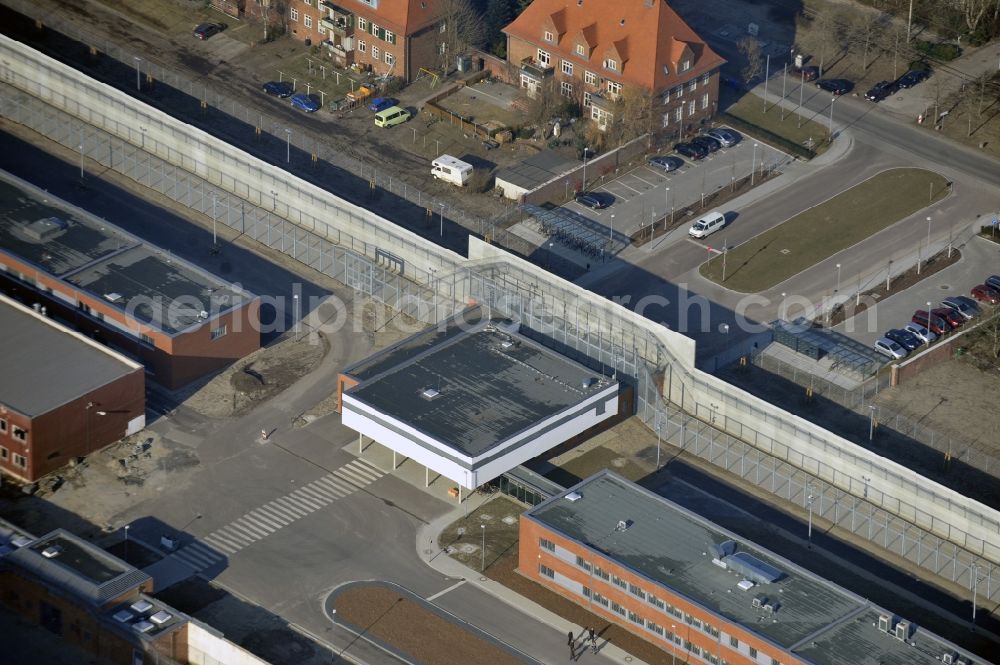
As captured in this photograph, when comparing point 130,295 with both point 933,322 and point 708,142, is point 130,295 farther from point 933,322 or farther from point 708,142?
point 933,322

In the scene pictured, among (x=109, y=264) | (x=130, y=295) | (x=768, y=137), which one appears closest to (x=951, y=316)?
(x=768, y=137)

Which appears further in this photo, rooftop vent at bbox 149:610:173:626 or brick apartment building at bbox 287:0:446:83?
brick apartment building at bbox 287:0:446:83

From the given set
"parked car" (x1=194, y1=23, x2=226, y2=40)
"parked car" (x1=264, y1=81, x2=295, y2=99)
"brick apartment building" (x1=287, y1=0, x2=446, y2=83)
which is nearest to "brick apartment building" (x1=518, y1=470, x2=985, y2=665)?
"brick apartment building" (x1=287, y1=0, x2=446, y2=83)

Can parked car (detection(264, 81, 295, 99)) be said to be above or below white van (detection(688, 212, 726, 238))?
above

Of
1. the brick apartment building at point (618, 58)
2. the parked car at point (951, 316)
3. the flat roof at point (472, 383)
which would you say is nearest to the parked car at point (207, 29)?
the brick apartment building at point (618, 58)

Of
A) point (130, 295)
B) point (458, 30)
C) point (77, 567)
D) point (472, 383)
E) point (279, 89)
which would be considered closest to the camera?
point (77, 567)

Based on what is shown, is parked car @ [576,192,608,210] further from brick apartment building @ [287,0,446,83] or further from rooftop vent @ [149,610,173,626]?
rooftop vent @ [149,610,173,626]

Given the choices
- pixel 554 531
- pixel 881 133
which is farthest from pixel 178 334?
pixel 881 133
